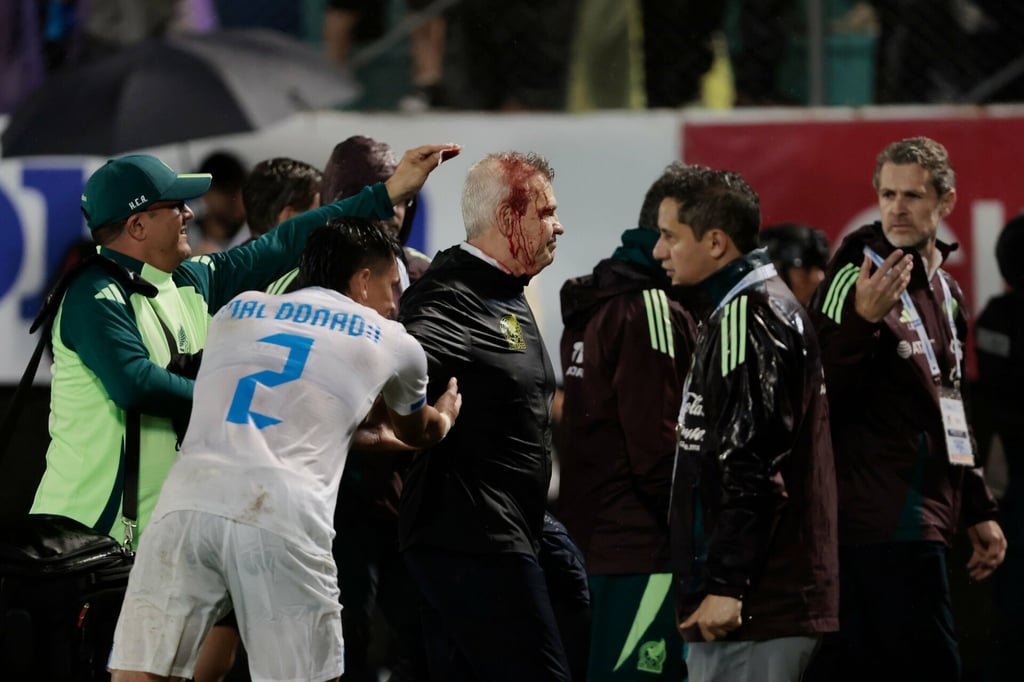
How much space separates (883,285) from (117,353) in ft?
8.39

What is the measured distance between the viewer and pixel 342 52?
9062mm

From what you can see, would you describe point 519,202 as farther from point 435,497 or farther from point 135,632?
point 135,632

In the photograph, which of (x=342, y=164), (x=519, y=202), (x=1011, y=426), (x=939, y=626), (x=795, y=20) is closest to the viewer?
(x=519, y=202)

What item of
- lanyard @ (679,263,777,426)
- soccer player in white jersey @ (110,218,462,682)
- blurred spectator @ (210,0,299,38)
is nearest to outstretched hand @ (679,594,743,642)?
lanyard @ (679,263,777,426)

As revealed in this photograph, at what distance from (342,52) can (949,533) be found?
186 inches

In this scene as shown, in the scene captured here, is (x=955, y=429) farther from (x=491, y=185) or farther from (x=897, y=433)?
(x=491, y=185)

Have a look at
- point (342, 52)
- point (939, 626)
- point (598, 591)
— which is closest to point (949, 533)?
point (939, 626)

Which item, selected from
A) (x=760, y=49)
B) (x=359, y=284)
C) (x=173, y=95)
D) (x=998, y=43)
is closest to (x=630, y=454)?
(x=359, y=284)

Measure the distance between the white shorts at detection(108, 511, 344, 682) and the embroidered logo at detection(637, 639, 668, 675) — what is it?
1.65 metres

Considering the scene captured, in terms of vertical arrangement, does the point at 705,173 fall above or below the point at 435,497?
above

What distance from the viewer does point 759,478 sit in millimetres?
4473

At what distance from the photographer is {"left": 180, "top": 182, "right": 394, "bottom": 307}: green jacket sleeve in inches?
219

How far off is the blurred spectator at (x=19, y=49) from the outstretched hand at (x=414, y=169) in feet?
13.5

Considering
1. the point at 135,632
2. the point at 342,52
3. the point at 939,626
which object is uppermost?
the point at 342,52
